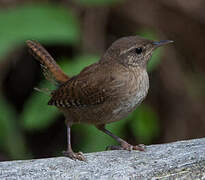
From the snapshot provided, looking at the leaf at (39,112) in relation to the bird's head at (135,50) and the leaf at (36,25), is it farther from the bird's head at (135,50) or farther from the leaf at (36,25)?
the bird's head at (135,50)

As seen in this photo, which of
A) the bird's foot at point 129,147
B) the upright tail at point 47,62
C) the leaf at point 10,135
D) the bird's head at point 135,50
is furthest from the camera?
the leaf at point 10,135

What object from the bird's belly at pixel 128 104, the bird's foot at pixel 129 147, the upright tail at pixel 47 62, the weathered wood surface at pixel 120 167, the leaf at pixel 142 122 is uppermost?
the upright tail at pixel 47 62

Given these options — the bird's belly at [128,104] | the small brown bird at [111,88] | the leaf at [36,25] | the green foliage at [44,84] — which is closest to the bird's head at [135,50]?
the small brown bird at [111,88]

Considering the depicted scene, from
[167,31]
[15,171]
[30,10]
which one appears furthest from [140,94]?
[167,31]

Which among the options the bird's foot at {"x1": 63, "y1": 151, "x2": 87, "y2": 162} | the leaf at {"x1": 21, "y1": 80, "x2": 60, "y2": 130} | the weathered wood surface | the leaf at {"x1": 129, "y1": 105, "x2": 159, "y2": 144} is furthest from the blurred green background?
the weathered wood surface

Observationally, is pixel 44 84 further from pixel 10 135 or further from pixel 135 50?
pixel 135 50

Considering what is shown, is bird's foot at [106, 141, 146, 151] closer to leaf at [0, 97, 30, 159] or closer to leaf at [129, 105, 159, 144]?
leaf at [129, 105, 159, 144]

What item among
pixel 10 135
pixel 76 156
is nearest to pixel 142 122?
pixel 10 135
